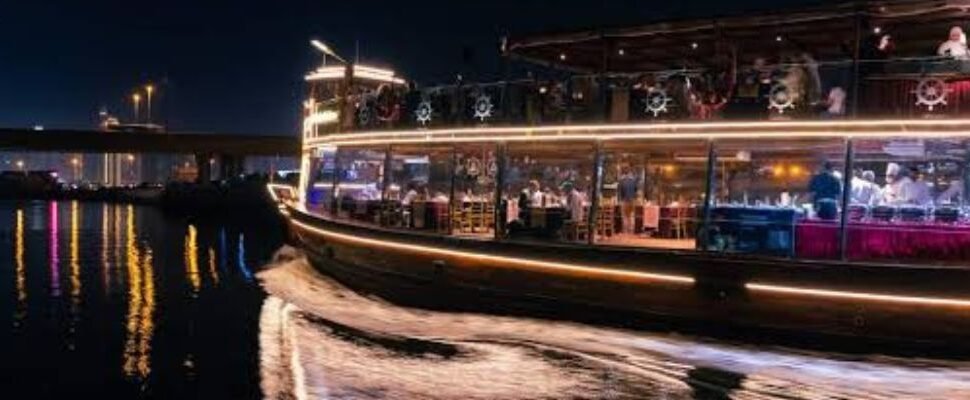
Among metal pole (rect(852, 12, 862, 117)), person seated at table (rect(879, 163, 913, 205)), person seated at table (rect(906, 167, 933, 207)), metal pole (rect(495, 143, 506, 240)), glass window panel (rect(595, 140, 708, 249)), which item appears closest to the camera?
metal pole (rect(852, 12, 862, 117))

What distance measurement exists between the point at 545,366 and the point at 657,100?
14.4 feet

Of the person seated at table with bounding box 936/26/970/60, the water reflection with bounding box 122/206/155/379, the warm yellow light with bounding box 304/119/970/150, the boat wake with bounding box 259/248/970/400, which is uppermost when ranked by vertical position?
the person seated at table with bounding box 936/26/970/60

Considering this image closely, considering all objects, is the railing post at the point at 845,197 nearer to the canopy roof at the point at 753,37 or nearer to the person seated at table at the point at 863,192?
the canopy roof at the point at 753,37

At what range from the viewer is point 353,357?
1386 centimetres

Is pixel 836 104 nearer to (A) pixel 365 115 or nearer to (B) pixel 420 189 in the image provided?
(A) pixel 365 115

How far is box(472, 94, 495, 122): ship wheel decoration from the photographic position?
1761 cm

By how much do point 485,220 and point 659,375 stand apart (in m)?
8.04

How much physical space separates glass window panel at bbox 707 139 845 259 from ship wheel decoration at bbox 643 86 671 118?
141 cm

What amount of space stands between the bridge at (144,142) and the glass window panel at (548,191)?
59160 mm

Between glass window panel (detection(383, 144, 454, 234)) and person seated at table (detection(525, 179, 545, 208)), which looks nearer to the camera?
glass window panel (detection(383, 144, 454, 234))

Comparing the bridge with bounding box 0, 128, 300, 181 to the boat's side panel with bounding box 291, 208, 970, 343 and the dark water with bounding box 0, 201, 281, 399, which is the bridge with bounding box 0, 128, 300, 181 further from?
the boat's side panel with bounding box 291, 208, 970, 343

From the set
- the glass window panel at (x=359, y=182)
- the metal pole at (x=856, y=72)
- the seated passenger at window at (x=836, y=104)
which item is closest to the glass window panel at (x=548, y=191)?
the glass window panel at (x=359, y=182)

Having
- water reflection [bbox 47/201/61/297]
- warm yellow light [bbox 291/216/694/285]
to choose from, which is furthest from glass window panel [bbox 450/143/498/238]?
water reflection [bbox 47/201/61/297]

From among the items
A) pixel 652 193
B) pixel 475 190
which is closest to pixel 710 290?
pixel 652 193
